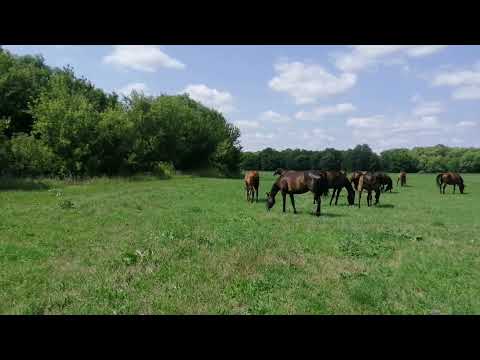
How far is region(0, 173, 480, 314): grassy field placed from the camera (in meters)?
5.86

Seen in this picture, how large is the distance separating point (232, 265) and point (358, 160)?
321 feet

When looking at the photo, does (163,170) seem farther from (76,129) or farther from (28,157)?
(28,157)

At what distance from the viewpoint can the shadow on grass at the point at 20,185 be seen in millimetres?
26891

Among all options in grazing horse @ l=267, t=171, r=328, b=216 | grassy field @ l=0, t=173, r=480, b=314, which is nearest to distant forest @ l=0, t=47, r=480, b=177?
grassy field @ l=0, t=173, r=480, b=314

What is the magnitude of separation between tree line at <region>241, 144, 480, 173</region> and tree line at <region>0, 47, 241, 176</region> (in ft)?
145

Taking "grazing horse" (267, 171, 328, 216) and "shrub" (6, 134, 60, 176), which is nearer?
"grazing horse" (267, 171, 328, 216)

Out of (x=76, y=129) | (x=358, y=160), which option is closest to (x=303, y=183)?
(x=76, y=129)

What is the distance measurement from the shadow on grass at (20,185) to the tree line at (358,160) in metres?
71.3

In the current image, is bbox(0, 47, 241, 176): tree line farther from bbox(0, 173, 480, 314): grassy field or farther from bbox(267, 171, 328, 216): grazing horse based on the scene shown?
bbox(267, 171, 328, 216): grazing horse
